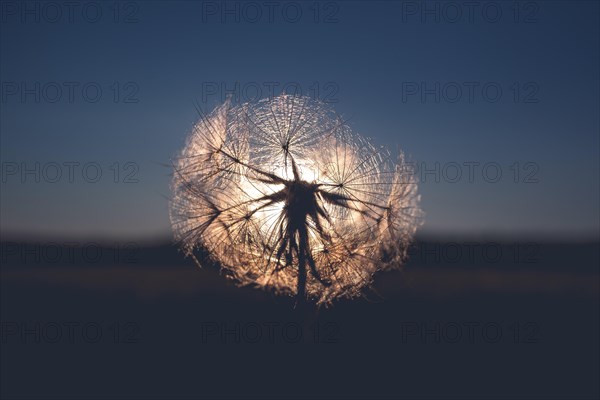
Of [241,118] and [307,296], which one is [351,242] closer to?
[307,296]

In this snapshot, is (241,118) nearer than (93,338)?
Yes

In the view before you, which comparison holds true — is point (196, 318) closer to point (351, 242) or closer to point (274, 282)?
point (274, 282)

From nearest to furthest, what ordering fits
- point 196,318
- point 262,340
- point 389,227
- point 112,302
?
point 389,227 → point 262,340 → point 196,318 → point 112,302

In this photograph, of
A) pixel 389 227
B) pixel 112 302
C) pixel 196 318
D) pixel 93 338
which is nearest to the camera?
pixel 389 227

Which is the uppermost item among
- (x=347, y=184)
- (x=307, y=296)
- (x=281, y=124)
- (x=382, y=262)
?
(x=281, y=124)

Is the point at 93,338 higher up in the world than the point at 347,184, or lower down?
lower down

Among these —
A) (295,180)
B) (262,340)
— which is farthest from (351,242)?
(262,340)
